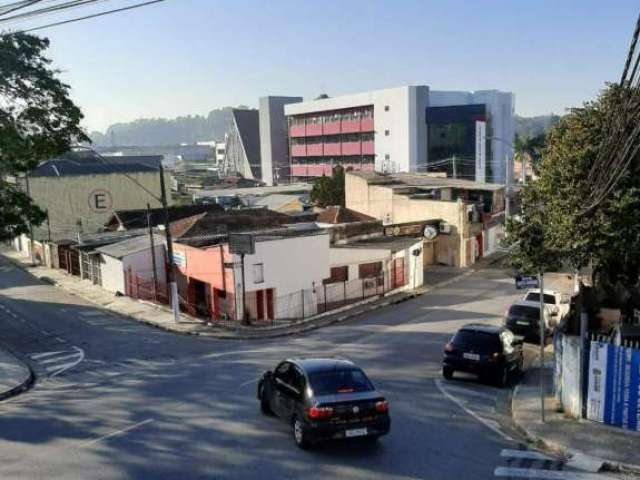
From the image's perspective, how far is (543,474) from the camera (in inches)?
459

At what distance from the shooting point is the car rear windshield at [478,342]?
1792cm

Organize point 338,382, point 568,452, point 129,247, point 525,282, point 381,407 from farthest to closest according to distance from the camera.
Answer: point 129,247 < point 525,282 < point 568,452 < point 338,382 < point 381,407

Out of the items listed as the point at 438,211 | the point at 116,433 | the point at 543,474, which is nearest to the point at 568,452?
the point at 543,474

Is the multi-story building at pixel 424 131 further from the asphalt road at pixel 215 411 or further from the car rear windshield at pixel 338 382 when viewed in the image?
the car rear windshield at pixel 338 382

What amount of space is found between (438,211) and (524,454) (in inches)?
1306

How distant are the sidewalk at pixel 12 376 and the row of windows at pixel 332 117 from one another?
8830 cm

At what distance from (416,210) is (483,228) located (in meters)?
4.90

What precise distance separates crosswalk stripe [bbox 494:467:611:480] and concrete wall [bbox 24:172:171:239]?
174 feet

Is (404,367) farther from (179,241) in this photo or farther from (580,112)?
(179,241)

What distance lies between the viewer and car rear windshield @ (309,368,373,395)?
40.2 ft

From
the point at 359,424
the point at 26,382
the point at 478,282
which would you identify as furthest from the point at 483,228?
the point at 359,424

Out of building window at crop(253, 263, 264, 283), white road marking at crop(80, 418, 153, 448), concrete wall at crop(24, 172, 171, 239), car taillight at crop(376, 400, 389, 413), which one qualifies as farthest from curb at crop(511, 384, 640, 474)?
concrete wall at crop(24, 172, 171, 239)

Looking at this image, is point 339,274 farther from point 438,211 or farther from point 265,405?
point 265,405

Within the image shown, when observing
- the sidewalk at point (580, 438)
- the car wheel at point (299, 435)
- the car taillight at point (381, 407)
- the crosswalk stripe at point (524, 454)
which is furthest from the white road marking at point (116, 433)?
the sidewalk at point (580, 438)
